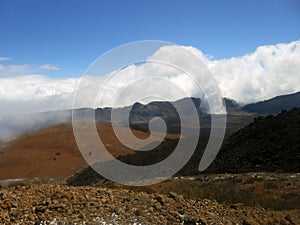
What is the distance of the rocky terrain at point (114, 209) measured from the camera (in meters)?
7.91

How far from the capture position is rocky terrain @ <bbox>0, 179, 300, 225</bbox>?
7.91 metres

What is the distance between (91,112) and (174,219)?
3705 mm

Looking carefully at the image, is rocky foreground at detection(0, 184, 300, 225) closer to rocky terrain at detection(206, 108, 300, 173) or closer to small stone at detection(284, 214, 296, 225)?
small stone at detection(284, 214, 296, 225)

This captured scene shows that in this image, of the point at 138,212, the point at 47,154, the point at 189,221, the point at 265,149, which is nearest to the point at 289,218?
the point at 189,221

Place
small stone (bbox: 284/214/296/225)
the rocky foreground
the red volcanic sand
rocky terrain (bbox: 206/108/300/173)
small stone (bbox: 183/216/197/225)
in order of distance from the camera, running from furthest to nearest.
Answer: the red volcanic sand < rocky terrain (bbox: 206/108/300/173) < small stone (bbox: 284/214/296/225) < small stone (bbox: 183/216/197/225) < the rocky foreground

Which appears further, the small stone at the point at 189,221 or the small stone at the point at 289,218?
the small stone at the point at 289,218

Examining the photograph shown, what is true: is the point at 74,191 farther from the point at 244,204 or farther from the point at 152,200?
the point at 244,204

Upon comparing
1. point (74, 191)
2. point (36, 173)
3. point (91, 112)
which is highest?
point (91, 112)

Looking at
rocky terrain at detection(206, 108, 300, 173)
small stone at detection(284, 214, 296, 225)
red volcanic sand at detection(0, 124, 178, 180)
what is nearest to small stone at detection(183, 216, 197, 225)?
small stone at detection(284, 214, 296, 225)

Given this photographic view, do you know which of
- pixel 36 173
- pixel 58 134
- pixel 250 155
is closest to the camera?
pixel 250 155

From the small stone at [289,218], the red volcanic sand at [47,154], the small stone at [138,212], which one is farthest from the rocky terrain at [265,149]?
the red volcanic sand at [47,154]

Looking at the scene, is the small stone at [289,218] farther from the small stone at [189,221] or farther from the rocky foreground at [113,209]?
the small stone at [189,221]

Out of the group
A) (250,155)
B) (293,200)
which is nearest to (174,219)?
(293,200)

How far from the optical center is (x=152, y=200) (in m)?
8.93
